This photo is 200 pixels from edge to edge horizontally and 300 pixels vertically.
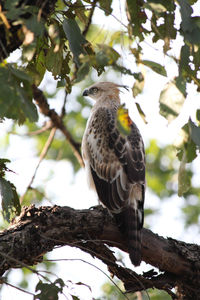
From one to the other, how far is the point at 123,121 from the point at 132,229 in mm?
2235

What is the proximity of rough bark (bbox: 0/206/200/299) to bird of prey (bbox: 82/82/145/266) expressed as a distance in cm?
15

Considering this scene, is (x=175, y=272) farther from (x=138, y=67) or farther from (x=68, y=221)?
(x=138, y=67)

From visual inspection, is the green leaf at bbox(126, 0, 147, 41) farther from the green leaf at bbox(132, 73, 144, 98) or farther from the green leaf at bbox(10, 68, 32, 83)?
the green leaf at bbox(10, 68, 32, 83)

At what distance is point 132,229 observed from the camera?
4.70m

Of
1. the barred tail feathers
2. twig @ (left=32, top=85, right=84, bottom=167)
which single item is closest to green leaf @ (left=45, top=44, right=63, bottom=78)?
the barred tail feathers

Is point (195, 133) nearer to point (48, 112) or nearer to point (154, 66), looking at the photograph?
point (154, 66)

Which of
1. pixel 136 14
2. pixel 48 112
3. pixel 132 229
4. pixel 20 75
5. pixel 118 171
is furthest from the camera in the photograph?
pixel 48 112

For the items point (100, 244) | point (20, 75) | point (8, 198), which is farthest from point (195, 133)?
point (100, 244)

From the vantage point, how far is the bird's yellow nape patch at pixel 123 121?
260 centimetres

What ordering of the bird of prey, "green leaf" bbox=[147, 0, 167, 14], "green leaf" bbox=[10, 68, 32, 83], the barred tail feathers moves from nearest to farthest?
"green leaf" bbox=[10, 68, 32, 83]
"green leaf" bbox=[147, 0, 167, 14]
the barred tail feathers
the bird of prey

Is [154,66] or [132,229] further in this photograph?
[132,229]

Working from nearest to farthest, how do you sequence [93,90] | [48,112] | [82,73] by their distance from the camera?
[82,73]
[48,112]
[93,90]

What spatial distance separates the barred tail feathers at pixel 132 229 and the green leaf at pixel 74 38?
1955 millimetres

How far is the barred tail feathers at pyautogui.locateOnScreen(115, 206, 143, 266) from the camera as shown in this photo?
14.9 feet
